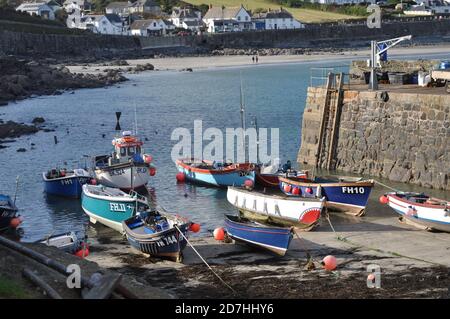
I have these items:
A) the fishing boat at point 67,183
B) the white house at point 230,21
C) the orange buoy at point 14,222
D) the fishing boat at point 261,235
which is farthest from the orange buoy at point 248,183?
the white house at point 230,21

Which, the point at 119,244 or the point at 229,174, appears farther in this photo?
the point at 229,174

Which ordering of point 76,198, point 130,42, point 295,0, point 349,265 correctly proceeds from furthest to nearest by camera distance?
point 295,0, point 130,42, point 76,198, point 349,265

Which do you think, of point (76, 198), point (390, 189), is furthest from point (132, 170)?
point (390, 189)

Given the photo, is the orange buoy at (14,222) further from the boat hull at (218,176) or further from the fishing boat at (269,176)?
the fishing boat at (269,176)

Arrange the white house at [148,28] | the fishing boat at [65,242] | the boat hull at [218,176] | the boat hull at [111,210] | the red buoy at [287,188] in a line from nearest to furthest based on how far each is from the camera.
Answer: the fishing boat at [65,242] → the boat hull at [111,210] → the red buoy at [287,188] → the boat hull at [218,176] → the white house at [148,28]

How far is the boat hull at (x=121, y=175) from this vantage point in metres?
32.6

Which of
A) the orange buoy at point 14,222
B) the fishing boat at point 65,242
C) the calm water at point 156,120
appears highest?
the fishing boat at point 65,242

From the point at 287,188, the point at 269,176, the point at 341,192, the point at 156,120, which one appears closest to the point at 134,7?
the point at 156,120

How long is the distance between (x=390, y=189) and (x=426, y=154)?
1872 millimetres

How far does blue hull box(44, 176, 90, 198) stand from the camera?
32094 mm

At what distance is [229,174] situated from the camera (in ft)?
108

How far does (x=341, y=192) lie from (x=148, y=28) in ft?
354

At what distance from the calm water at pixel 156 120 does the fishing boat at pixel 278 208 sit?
1.10m

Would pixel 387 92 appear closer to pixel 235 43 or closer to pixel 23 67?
pixel 23 67
